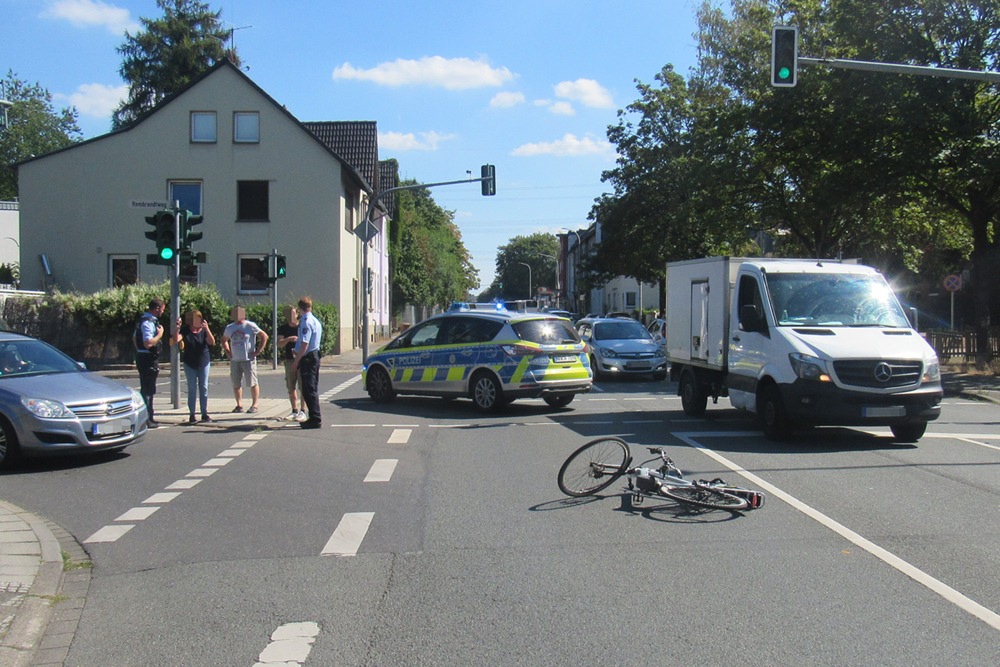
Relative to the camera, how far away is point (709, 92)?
3884 centimetres

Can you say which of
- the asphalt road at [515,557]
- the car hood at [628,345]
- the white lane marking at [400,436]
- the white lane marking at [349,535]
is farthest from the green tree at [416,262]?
the white lane marking at [349,535]

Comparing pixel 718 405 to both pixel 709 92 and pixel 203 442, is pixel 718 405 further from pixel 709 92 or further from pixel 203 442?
pixel 709 92

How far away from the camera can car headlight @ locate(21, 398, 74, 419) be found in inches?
391

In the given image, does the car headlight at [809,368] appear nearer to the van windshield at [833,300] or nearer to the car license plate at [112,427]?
the van windshield at [833,300]

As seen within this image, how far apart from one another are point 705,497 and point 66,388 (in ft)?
23.4

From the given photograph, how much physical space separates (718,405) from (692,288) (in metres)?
3.23

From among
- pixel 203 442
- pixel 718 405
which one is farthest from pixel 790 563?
pixel 718 405

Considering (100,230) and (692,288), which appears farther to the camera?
(100,230)

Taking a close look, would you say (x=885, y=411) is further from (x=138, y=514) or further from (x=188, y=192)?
(x=188, y=192)

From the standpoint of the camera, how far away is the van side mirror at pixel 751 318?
12258 mm

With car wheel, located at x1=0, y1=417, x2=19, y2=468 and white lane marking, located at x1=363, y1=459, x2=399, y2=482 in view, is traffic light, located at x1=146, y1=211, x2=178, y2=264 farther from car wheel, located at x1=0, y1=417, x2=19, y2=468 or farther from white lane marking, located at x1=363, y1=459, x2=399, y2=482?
white lane marking, located at x1=363, y1=459, x2=399, y2=482

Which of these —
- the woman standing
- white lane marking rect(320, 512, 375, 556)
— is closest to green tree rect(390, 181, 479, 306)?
the woman standing

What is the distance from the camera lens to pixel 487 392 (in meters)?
15.5

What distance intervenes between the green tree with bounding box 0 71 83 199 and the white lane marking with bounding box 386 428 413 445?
226 ft
